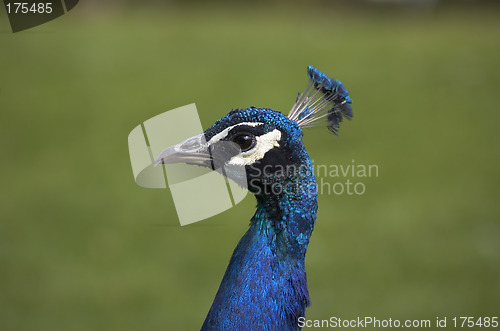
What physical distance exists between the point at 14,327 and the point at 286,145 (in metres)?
1.99

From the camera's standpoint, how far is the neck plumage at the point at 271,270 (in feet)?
4.51

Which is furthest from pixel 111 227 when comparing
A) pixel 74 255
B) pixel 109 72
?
pixel 109 72

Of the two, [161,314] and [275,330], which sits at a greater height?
[275,330]

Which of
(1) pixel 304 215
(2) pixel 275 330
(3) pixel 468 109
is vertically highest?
(1) pixel 304 215

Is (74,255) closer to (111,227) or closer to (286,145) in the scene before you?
(111,227)

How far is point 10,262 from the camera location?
3.13 meters

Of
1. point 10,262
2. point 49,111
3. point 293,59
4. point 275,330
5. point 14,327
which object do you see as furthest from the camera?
point 293,59

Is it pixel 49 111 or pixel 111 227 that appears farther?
pixel 49 111

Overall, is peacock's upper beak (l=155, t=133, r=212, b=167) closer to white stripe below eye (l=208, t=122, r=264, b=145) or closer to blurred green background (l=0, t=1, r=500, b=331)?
white stripe below eye (l=208, t=122, r=264, b=145)

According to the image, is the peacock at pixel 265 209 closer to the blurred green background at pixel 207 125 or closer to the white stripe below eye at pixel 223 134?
the white stripe below eye at pixel 223 134

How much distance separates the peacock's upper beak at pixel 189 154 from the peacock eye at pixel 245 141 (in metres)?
0.08
